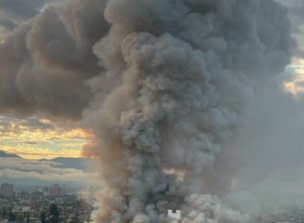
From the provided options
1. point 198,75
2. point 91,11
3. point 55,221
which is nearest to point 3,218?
point 55,221

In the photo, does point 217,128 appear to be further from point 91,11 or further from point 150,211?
point 91,11

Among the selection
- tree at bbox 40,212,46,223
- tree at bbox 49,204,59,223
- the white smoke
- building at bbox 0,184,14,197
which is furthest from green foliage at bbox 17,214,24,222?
building at bbox 0,184,14,197

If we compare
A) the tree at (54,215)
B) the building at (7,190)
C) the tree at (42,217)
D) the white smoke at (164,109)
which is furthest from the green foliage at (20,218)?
the building at (7,190)

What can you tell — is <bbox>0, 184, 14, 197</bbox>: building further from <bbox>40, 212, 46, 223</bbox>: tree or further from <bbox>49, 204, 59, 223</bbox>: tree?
<bbox>40, 212, 46, 223</bbox>: tree

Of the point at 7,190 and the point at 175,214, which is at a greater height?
the point at 7,190

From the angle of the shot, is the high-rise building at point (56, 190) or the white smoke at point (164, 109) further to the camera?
the high-rise building at point (56, 190)

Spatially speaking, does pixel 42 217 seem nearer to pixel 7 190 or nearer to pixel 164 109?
pixel 164 109

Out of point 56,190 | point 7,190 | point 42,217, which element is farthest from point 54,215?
point 7,190

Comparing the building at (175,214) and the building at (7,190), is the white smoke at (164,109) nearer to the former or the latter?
the building at (175,214)
